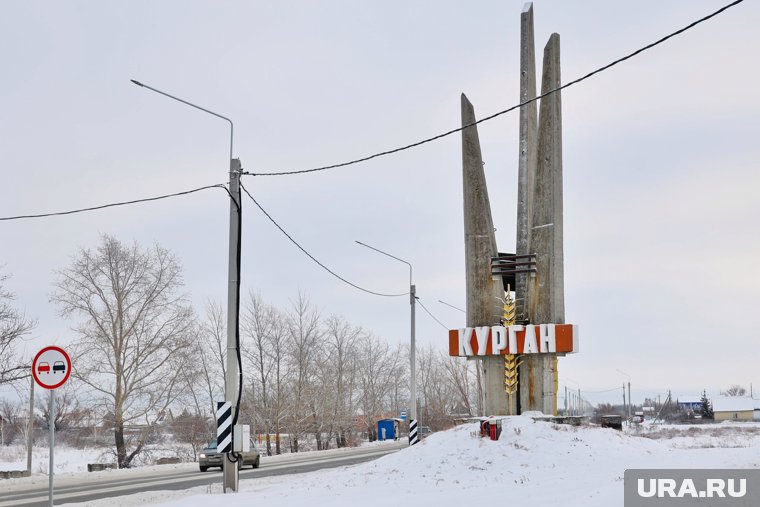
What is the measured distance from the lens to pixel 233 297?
59.5 ft

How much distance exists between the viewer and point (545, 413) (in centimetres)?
2498

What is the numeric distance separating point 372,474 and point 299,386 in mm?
41407

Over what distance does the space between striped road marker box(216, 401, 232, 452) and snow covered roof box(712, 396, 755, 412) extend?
137808 millimetres

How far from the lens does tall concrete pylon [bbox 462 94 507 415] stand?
25547 millimetres

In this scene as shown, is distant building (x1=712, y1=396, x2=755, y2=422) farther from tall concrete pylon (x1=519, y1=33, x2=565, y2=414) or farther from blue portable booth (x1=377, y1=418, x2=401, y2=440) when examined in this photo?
tall concrete pylon (x1=519, y1=33, x2=565, y2=414)

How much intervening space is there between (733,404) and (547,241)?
429 feet

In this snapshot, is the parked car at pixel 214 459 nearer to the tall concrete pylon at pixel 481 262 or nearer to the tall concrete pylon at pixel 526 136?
the tall concrete pylon at pixel 481 262

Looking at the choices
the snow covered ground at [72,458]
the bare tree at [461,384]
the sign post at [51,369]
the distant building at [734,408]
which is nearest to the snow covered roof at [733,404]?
the distant building at [734,408]

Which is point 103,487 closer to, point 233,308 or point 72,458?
point 233,308

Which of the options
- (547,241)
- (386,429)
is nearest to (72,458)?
(386,429)

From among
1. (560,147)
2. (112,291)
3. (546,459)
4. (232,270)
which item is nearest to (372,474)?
(546,459)

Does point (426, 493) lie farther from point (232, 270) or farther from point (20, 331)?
point (20, 331)

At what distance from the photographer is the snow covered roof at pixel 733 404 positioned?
140000mm

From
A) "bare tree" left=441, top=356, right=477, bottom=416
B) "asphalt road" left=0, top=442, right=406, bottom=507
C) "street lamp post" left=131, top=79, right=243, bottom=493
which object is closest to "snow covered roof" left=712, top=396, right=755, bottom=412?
"bare tree" left=441, top=356, right=477, bottom=416
